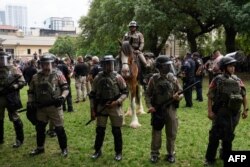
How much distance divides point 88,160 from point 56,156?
75 centimetres

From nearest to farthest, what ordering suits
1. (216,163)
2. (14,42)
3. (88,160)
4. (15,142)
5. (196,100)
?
(216,163)
(88,160)
(15,142)
(196,100)
(14,42)

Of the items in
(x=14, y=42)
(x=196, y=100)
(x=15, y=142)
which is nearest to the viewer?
(x=15, y=142)

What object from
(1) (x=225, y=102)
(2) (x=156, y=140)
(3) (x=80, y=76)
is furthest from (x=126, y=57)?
(3) (x=80, y=76)

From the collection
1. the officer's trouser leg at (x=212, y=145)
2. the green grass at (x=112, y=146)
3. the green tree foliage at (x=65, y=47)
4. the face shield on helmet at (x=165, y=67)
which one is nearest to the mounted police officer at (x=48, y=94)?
the green grass at (x=112, y=146)

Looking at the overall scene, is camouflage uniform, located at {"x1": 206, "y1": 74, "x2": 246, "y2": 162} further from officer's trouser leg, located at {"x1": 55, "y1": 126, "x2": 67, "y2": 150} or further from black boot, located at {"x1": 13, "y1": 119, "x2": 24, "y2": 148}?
black boot, located at {"x1": 13, "y1": 119, "x2": 24, "y2": 148}

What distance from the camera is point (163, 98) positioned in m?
7.30

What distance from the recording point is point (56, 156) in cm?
816

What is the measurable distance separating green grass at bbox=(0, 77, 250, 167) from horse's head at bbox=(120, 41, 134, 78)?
153 centimetres

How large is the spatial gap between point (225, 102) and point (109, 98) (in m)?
2.19

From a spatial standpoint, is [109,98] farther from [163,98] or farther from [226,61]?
[226,61]

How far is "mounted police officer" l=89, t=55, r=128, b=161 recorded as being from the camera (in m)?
7.59

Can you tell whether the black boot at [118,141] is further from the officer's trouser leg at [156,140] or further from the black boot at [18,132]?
the black boot at [18,132]

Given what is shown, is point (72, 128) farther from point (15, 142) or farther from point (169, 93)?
point (169, 93)

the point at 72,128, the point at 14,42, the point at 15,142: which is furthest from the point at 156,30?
the point at 14,42
